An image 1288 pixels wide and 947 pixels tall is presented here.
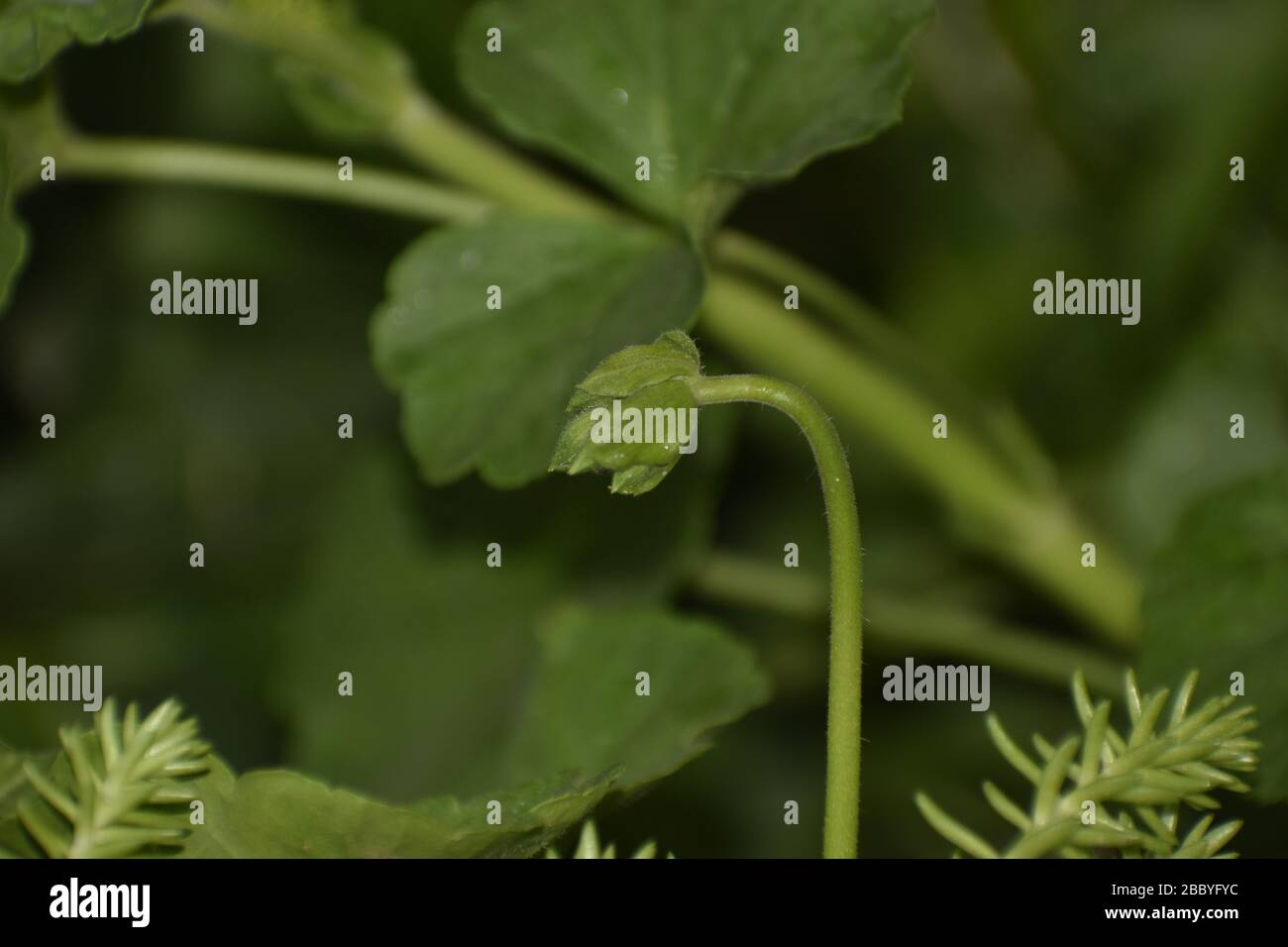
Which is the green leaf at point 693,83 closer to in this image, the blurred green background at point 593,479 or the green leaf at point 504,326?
the green leaf at point 504,326

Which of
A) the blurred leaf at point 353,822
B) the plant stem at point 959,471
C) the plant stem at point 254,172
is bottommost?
the blurred leaf at point 353,822

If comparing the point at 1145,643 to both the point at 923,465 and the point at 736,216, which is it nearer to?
the point at 923,465

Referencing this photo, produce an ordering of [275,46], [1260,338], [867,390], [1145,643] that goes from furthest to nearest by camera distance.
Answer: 1. [1260,338]
2. [867,390]
3. [275,46]
4. [1145,643]

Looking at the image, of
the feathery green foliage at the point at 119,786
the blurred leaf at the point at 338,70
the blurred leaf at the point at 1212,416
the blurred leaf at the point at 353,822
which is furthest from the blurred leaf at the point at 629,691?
the blurred leaf at the point at 1212,416

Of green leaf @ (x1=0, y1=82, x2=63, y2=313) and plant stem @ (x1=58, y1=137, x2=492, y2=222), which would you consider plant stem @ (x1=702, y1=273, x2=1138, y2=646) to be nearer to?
plant stem @ (x1=58, y1=137, x2=492, y2=222)
